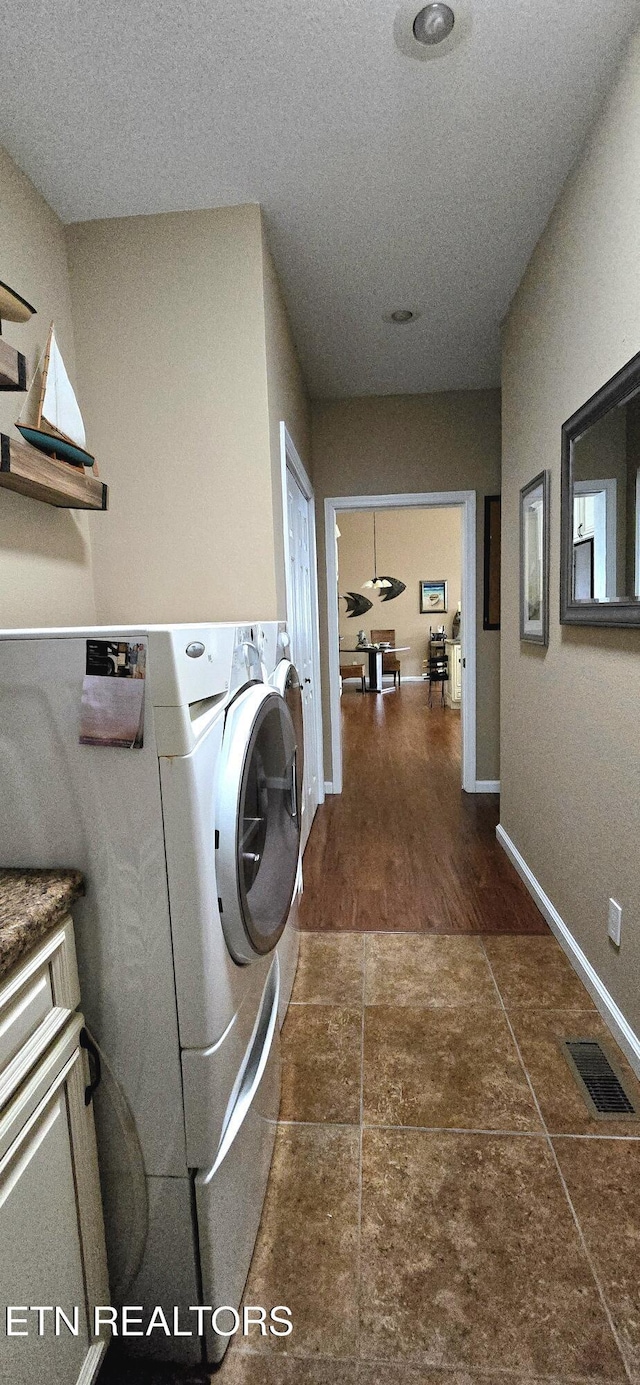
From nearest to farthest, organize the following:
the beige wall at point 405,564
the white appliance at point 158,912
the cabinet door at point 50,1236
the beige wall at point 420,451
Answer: the cabinet door at point 50,1236 < the white appliance at point 158,912 < the beige wall at point 420,451 < the beige wall at point 405,564

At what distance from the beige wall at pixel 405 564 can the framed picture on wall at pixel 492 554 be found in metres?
6.71

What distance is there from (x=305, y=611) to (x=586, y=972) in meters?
2.28

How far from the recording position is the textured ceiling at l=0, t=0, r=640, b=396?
1.42 m

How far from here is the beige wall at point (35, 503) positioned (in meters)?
1.70

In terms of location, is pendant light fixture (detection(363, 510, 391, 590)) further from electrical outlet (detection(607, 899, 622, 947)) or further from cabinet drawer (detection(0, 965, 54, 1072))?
cabinet drawer (detection(0, 965, 54, 1072))

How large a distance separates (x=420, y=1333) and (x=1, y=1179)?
862 millimetres

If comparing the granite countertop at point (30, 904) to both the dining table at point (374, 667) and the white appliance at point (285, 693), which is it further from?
the dining table at point (374, 667)

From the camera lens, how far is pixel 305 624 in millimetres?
3527

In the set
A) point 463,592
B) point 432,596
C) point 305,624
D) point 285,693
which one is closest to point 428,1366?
point 285,693

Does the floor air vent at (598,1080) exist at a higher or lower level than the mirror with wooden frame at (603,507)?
lower

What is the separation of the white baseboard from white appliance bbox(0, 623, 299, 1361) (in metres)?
1.16

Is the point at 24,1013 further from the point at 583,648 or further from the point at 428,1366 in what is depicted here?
the point at 583,648

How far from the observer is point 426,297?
277 cm

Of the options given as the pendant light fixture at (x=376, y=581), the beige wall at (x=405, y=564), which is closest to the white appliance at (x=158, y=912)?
the pendant light fixture at (x=376, y=581)
